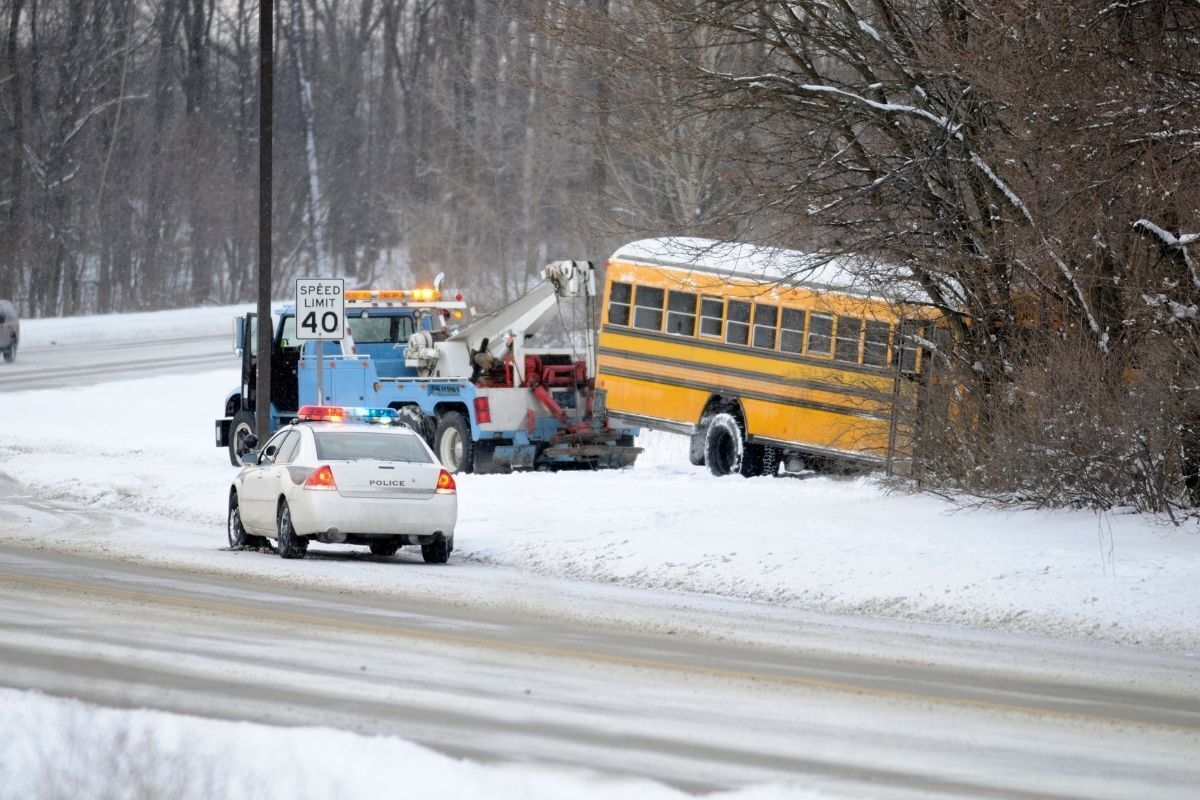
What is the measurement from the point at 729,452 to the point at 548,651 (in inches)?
605

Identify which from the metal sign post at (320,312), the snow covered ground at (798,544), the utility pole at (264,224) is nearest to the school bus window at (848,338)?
the snow covered ground at (798,544)

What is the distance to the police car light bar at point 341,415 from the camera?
18453mm

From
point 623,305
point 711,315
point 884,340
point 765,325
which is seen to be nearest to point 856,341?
point 884,340

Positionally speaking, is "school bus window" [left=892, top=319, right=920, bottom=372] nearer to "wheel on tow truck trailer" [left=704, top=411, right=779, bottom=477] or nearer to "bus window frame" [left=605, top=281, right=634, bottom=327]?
"wheel on tow truck trailer" [left=704, top=411, right=779, bottom=477]

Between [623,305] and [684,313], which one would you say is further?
[623,305]

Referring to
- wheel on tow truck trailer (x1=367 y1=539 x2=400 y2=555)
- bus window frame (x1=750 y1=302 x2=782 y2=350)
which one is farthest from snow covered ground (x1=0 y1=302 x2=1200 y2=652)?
bus window frame (x1=750 y1=302 x2=782 y2=350)

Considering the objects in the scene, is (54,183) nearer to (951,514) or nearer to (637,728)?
(951,514)

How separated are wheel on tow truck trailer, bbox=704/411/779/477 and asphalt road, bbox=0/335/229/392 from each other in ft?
79.2

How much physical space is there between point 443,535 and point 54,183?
52338 millimetres

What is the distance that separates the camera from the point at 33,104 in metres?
65.4

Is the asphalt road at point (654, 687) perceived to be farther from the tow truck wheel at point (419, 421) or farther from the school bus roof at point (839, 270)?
the tow truck wheel at point (419, 421)

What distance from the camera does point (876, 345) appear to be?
76.0 feet

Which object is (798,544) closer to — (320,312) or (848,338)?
(848,338)

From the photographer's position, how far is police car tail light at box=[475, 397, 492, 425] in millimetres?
26734
